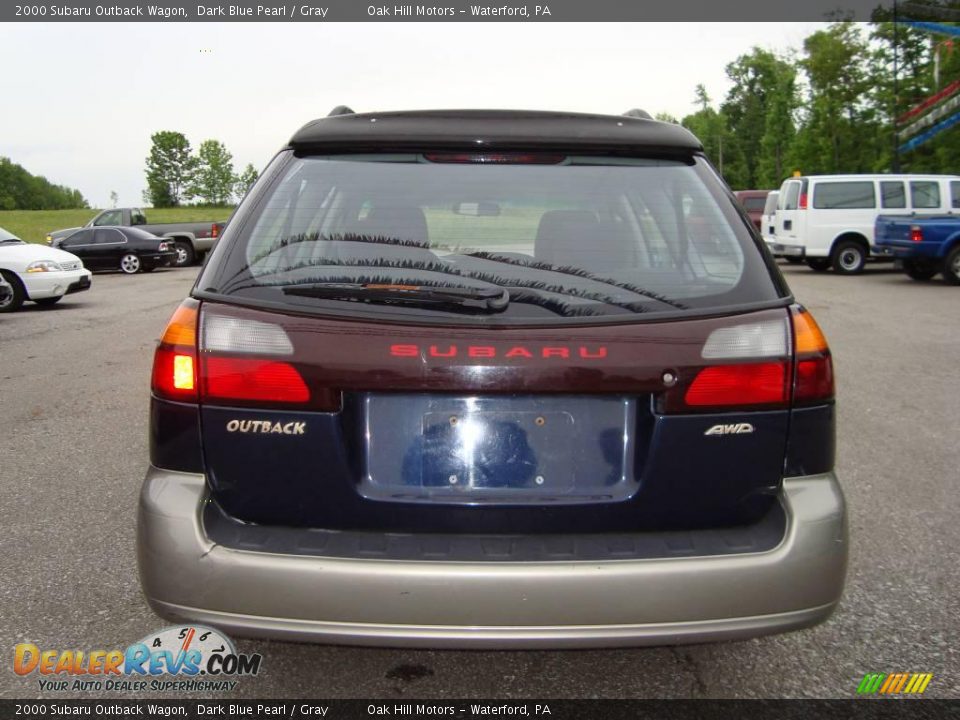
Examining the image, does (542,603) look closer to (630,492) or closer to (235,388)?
(630,492)

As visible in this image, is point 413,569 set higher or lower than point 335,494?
lower

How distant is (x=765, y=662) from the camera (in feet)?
9.07

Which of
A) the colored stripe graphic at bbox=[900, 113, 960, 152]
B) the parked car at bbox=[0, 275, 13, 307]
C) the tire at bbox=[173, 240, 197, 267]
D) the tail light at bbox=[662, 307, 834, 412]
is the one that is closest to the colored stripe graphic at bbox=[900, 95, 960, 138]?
the colored stripe graphic at bbox=[900, 113, 960, 152]

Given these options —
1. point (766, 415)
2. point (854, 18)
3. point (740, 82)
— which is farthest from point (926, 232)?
point (740, 82)

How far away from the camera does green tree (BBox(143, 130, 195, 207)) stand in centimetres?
12100

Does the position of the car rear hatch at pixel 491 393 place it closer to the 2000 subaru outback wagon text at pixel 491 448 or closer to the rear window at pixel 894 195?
the 2000 subaru outback wagon text at pixel 491 448

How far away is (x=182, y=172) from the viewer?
122000 millimetres

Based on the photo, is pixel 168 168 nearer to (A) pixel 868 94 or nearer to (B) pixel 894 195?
(A) pixel 868 94

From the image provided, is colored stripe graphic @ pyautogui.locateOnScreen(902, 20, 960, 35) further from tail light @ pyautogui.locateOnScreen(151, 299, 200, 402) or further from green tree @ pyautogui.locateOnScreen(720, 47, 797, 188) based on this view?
A: tail light @ pyautogui.locateOnScreen(151, 299, 200, 402)

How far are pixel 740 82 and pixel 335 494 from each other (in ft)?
295

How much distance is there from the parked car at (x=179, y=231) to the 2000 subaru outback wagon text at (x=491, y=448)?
81.5ft

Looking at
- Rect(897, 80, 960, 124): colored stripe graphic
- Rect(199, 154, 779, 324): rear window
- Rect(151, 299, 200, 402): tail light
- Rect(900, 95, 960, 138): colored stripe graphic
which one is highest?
Rect(897, 80, 960, 124): colored stripe graphic

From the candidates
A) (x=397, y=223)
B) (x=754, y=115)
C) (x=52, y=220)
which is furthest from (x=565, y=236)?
(x=754, y=115)

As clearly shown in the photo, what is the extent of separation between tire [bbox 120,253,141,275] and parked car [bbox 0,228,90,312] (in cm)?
901
